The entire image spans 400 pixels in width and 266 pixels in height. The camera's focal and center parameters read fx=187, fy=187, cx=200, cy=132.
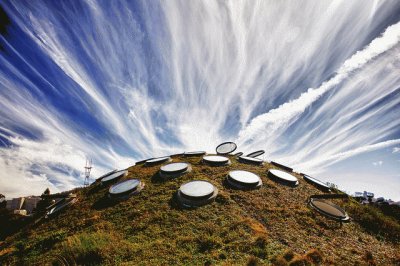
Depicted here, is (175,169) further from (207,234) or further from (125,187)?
(207,234)

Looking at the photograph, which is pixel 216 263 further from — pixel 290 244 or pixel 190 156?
pixel 190 156

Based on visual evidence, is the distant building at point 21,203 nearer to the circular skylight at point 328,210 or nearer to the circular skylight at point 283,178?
the circular skylight at point 283,178

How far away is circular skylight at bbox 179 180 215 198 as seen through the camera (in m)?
13.9

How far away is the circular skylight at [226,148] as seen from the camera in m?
26.9

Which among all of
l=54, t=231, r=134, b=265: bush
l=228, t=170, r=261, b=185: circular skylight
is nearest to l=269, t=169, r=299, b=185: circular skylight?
l=228, t=170, r=261, b=185: circular skylight

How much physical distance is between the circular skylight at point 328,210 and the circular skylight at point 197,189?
27.6 feet

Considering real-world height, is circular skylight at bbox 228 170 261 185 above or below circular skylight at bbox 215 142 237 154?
below

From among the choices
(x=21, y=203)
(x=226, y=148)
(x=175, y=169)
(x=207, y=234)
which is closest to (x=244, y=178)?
(x=175, y=169)

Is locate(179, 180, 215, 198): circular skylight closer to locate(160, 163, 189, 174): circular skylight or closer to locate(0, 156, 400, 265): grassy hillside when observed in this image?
locate(0, 156, 400, 265): grassy hillside

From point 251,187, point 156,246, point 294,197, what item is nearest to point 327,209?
point 294,197

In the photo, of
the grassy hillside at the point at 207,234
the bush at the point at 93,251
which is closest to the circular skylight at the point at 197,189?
the grassy hillside at the point at 207,234

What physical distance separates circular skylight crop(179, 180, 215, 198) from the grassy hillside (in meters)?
0.92

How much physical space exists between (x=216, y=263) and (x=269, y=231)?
4.65 meters

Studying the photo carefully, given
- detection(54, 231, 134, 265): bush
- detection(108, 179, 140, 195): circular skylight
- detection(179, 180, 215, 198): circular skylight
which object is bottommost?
detection(54, 231, 134, 265): bush
